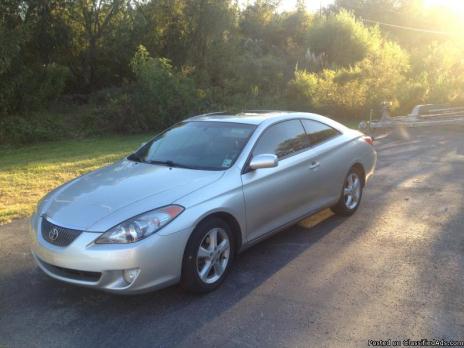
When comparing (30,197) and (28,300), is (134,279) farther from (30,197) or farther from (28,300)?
(30,197)

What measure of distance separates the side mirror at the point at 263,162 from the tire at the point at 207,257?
66 cm

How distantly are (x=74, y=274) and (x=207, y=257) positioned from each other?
110cm

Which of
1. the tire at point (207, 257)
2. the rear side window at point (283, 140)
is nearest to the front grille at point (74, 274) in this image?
the tire at point (207, 257)

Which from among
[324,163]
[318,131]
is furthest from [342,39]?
[324,163]

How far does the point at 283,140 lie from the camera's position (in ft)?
17.4

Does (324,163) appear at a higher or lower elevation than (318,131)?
lower

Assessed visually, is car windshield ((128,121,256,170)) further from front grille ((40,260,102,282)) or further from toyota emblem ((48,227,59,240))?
front grille ((40,260,102,282))

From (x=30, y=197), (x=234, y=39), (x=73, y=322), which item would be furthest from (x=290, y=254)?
(x=234, y=39)

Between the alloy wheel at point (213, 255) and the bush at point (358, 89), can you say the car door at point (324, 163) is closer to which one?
the alloy wheel at point (213, 255)

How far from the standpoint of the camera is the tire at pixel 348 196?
242 inches

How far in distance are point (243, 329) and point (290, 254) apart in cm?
158

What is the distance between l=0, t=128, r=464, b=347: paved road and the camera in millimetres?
3551

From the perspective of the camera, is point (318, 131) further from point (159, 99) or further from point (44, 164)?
point (159, 99)

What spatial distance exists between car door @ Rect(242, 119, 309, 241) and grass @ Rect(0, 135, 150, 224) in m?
3.67
